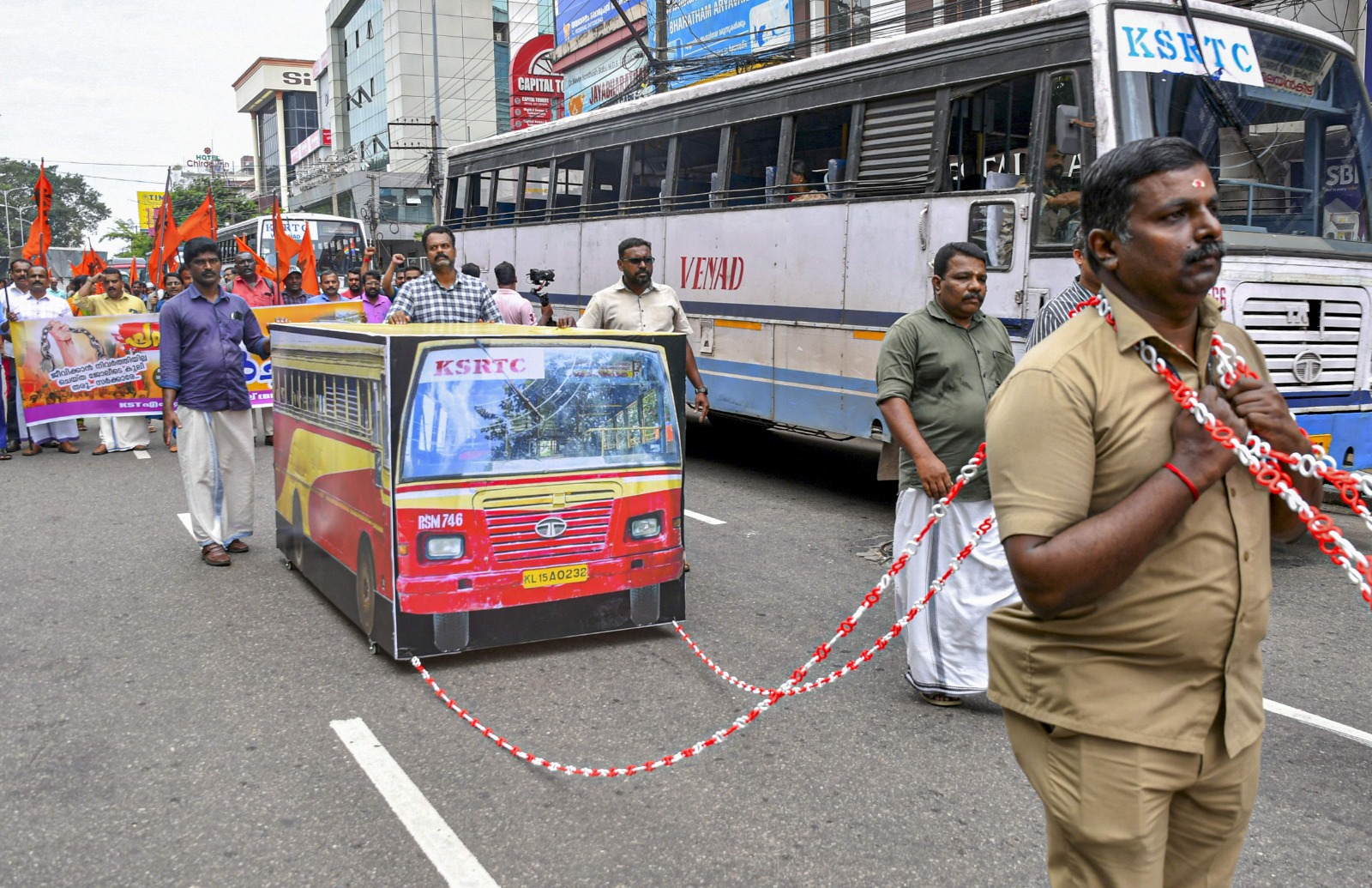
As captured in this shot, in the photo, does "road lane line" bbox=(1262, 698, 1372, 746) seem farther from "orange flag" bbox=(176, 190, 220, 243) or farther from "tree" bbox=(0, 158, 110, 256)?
"tree" bbox=(0, 158, 110, 256)

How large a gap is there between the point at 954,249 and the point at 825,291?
469 centimetres

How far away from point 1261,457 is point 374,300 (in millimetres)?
12326

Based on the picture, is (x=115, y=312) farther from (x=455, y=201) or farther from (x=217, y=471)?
(x=217, y=471)

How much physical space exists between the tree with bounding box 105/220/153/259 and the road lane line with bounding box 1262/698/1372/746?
104540 millimetres

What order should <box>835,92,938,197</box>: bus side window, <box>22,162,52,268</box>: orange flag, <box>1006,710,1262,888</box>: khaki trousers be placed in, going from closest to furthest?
<box>1006,710,1262,888</box>: khaki trousers
<box>835,92,938,197</box>: bus side window
<box>22,162,52,268</box>: orange flag

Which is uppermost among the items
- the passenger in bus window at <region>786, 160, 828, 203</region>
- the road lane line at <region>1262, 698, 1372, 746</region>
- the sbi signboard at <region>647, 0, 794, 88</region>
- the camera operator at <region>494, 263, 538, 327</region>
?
the sbi signboard at <region>647, 0, 794, 88</region>

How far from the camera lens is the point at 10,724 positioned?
4.64 m

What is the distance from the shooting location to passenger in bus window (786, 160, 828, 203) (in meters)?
9.60

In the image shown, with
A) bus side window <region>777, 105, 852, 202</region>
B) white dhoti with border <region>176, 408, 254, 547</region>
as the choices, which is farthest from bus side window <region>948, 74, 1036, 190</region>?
white dhoti with border <region>176, 408, 254, 547</region>

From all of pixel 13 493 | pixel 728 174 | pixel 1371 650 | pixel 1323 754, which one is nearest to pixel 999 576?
pixel 1323 754

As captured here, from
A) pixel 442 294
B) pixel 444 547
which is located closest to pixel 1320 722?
pixel 444 547

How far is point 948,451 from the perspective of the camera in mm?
4875

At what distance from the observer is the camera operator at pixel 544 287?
13141 millimetres

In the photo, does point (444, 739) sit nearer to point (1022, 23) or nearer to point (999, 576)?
point (999, 576)
